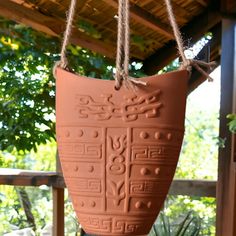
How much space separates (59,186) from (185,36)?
95 centimetres

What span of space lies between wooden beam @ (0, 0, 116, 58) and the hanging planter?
103cm

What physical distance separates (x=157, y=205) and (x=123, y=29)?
0.80ft

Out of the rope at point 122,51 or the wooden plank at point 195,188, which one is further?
the wooden plank at point 195,188

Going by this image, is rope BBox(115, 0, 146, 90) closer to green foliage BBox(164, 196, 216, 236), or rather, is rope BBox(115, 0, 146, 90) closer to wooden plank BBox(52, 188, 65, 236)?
wooden plank BBox(52, 188, 65, 236)

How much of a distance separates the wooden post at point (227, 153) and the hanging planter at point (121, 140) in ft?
4.72

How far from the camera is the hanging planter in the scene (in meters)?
0.60

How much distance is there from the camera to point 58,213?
91.1 inches

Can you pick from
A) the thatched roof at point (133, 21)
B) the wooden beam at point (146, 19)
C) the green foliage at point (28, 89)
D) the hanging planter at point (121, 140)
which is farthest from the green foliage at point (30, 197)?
the hanging planter at point (121, 140)

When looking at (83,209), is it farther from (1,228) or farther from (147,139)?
(1,228)

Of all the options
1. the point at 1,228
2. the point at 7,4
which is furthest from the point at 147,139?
the point at 1,228

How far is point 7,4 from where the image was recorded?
158 cm

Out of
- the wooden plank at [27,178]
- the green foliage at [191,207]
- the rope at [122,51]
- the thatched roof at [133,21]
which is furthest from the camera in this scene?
the green foliage at [191,207]

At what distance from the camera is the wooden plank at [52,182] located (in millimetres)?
2172

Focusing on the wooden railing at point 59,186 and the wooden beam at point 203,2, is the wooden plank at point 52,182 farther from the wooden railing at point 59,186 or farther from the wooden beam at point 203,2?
the wooden beam at point 203,2
